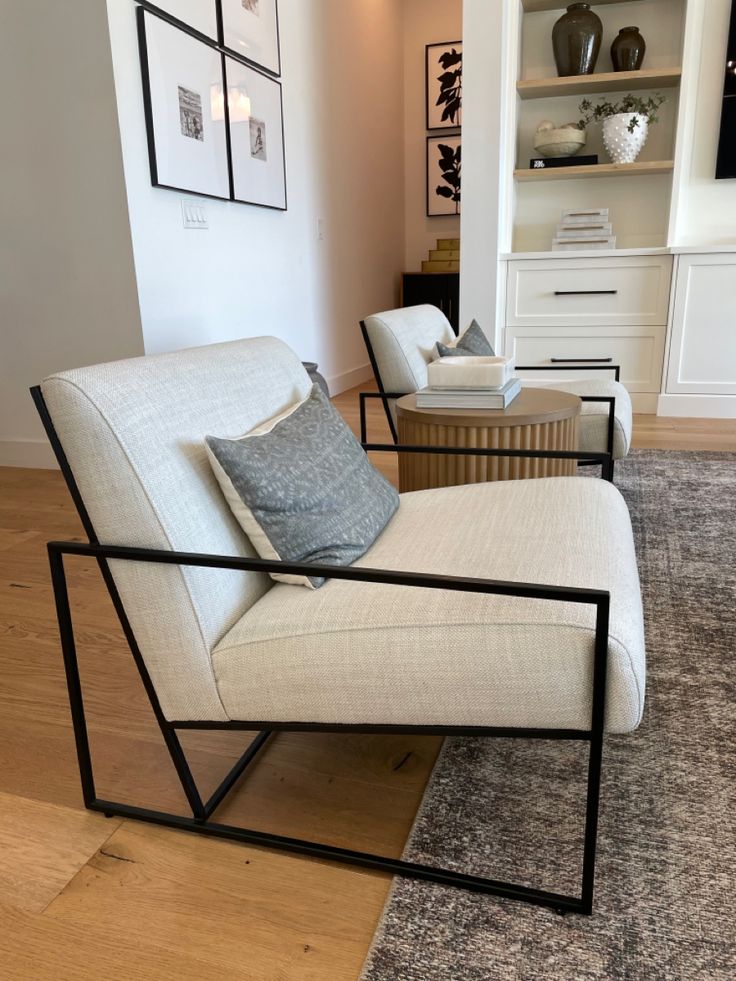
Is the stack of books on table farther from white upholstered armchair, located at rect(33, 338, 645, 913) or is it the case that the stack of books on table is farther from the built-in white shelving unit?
the built-in white shelving unit

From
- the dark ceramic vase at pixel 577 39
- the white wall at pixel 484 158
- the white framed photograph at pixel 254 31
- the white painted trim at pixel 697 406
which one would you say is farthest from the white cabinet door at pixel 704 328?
the white framed photograph at pixel 254 31

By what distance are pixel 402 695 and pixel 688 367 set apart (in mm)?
3624

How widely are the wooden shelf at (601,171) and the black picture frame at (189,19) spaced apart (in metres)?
1.77

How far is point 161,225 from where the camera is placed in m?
3.03

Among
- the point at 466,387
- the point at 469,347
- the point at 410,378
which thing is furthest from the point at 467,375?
the point at 469,347

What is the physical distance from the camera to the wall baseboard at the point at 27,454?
11.2ft

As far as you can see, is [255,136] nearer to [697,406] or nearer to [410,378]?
[410,378]

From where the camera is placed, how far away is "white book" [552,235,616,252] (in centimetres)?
411

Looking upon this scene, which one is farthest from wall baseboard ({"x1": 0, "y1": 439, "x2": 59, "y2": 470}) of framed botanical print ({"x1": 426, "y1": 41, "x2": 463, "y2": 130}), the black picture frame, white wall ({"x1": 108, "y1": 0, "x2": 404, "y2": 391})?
framed botanical print ({"x1": 426, "y1": 41, "x2": 463, "y2": 130})

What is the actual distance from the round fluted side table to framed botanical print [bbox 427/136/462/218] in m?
4.66

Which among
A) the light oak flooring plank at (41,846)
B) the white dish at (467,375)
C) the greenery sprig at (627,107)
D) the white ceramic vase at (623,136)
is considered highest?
the greenery sprig at (627,107)

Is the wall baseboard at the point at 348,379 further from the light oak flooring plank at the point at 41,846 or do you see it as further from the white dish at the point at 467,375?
the light oak flooring plank at the point at 41,846

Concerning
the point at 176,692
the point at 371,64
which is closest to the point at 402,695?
the point at 176,692

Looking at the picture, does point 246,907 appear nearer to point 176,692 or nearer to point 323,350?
point 176,692
